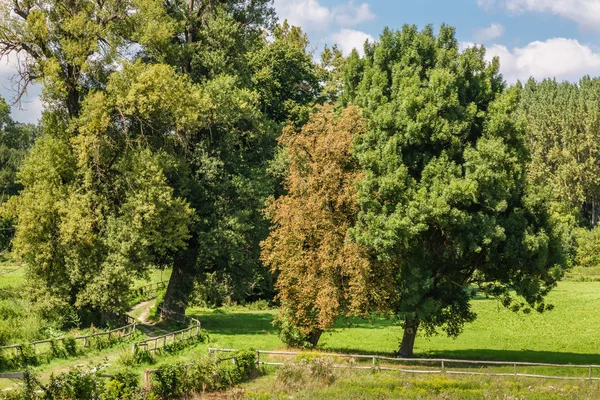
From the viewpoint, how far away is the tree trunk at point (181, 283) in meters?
42.9

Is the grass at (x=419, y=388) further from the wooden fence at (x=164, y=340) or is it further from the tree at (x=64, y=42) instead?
the tree at (x=64, y=42)

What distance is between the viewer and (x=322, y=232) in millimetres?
30406

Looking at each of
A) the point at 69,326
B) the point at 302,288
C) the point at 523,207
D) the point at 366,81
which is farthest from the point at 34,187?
the point at 523,207

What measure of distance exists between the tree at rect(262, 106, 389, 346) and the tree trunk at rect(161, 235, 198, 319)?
13.2 metres

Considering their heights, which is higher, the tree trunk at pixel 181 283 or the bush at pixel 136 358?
the tree trunk at pixel 181 283

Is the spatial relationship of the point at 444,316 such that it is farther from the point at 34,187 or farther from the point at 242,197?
the point at 34,187

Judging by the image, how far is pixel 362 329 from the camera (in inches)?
1880

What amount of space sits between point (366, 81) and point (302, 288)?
35.6ft

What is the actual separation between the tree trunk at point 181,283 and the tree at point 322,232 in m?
Result: 13.2

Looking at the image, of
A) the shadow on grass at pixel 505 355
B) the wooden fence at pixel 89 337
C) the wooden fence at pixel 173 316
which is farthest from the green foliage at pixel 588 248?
the wooden fence at pixel 89 337

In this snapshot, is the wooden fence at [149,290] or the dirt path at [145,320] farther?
the wooden fence at [149,290]

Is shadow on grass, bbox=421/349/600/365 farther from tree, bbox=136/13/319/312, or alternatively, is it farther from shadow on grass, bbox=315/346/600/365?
tree, bbox=136/13/319/312

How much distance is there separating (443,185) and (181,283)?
23265mm

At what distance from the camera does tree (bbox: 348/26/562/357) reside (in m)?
27.0
